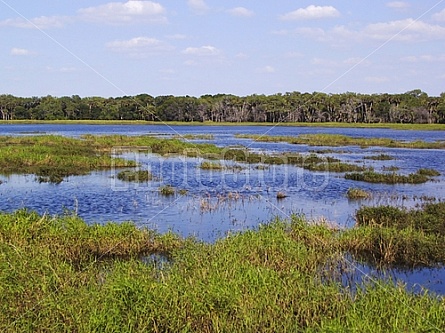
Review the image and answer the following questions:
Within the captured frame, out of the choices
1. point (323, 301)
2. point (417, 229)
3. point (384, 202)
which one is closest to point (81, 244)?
point (323, 301)

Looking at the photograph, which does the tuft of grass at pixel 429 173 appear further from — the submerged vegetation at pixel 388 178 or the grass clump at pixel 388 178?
the grass clump at pixel 388 178

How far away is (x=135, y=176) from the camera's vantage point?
94.1 ft

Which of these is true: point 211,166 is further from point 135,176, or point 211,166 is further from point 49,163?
point 49,163

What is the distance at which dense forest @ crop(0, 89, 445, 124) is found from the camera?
131500 millimetres

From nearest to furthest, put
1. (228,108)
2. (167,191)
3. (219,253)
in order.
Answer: (219,253), (167,191), (228,108)

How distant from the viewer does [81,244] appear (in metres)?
13.1

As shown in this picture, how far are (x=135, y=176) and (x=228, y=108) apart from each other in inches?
4709

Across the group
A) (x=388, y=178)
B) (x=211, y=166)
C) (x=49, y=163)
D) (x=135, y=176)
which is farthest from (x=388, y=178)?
(x=49, y=163)

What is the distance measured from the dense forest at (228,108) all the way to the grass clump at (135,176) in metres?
108

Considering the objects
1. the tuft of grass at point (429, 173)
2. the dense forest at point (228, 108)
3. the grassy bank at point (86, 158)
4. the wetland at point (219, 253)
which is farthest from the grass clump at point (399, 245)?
the dense forest at point (228, 108)

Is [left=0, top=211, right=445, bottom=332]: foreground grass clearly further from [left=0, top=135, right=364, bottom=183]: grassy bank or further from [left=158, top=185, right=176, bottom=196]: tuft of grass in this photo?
[left=0, top=135, right=364, bottom=183]: grassy bank

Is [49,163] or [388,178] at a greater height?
[49,163]

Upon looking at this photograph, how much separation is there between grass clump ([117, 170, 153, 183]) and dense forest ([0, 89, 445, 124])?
108 meters

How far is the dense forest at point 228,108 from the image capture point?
132m
